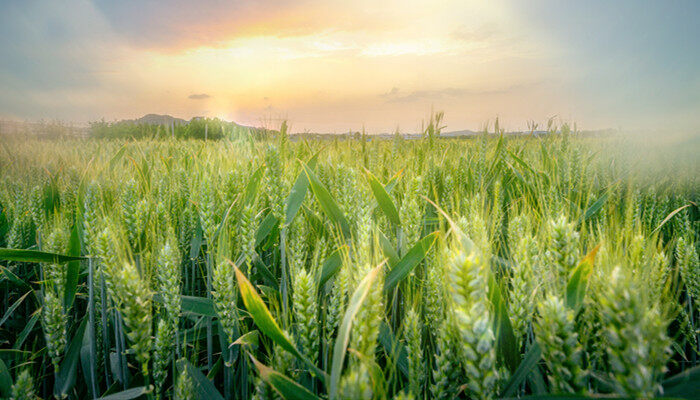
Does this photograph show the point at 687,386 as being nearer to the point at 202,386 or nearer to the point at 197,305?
the point at 202,386

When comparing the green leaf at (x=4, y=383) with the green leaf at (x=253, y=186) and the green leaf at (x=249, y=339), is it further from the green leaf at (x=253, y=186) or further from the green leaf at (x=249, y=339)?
the green leaf at (x=253, y=186)

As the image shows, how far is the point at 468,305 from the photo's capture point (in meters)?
0.63

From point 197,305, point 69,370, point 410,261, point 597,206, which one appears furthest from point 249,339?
point 597,206

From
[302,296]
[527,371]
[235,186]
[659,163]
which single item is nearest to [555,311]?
[527,371]

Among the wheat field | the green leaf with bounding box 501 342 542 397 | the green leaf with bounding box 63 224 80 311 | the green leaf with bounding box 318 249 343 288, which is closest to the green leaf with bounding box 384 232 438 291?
the wheat field

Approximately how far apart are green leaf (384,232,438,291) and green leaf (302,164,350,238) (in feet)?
1.00

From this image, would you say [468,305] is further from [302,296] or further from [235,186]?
[235,186]

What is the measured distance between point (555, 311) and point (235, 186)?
1296 mm

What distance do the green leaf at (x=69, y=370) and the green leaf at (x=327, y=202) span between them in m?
0.93

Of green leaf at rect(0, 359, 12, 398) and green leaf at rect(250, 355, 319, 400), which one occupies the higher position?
green leaf at rect(250, 355, 319, 400)

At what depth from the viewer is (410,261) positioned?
104cm

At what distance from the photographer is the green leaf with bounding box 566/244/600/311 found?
0.69 meters

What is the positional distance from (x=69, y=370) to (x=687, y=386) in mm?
1649

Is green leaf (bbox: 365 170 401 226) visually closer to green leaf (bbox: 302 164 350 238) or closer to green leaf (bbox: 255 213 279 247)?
green leaf (bbox: 302 164 350 238)
